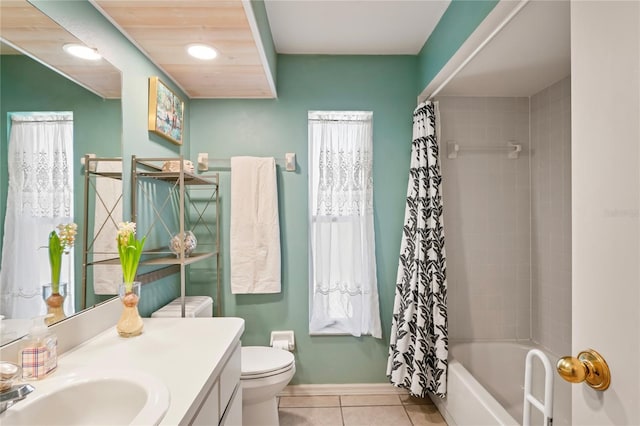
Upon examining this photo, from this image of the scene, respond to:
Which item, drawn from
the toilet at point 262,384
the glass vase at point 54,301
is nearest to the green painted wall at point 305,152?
the toilet at point 262,384

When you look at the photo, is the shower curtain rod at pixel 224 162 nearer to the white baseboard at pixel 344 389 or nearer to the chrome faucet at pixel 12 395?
the white baseboard at pixel 344 389

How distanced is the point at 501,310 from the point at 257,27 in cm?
253

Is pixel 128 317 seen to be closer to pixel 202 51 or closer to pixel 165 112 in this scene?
pixel 165 112

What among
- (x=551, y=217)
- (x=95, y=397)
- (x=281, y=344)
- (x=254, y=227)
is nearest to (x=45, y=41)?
(x=95, y=397)

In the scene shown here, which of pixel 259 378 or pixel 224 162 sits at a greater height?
pixel 224 162

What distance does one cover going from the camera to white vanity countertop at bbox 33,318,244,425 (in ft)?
3.02

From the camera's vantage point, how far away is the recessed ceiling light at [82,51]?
1229mm

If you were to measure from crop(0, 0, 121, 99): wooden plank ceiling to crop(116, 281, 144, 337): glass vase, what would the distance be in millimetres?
817

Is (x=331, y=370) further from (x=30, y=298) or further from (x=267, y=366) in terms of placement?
(x=30, y=298)

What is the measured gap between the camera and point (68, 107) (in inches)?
45.4

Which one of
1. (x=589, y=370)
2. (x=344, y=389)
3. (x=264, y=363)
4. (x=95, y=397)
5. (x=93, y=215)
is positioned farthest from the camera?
(x=344, y=389)

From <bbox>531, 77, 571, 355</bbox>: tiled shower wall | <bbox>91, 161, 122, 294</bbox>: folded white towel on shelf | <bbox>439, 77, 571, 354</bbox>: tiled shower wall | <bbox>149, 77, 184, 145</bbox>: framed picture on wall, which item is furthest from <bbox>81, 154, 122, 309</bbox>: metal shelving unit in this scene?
<bbox>531, 77, 571, 355</bbox>: tiled shower wall

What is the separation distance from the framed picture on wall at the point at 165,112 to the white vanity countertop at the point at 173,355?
1082 millimetres

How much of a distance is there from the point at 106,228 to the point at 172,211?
33.2 inches
